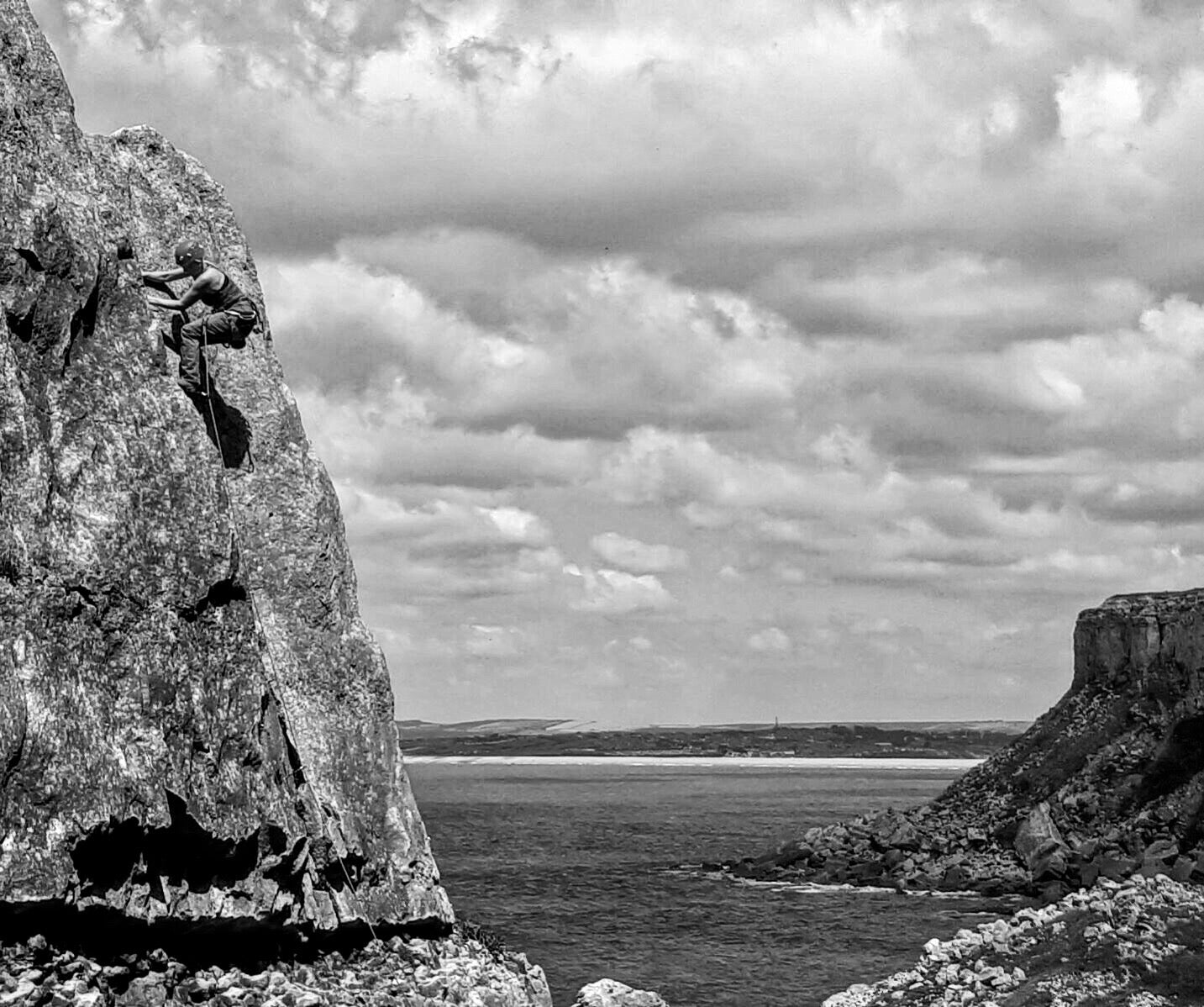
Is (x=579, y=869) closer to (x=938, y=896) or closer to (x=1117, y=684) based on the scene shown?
(x=938, y=896)

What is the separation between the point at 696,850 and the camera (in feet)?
290

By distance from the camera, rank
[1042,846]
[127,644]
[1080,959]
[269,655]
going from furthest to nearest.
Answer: [1042,846] → [1080,959] → [269,655] → [127,644]

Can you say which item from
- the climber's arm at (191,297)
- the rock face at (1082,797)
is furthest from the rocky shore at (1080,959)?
the rock face at (1082,797)

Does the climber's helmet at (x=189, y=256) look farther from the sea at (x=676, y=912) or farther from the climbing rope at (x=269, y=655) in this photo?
the sea at (x=676, y=912)

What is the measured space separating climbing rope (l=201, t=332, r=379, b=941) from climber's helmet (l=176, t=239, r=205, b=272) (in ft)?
2.40

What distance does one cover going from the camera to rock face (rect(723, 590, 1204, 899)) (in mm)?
63938

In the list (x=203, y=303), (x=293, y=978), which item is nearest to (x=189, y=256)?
(x=203, y=303)

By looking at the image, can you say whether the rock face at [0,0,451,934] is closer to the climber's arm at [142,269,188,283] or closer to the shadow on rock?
the shadow on rock

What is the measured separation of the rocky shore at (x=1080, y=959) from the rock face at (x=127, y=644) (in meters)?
13.4

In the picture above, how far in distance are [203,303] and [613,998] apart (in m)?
13.9

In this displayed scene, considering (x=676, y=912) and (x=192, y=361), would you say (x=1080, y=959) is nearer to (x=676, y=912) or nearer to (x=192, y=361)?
(x=192, y=361)

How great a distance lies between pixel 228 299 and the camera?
21891 mm

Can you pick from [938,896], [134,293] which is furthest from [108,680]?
[938,896]

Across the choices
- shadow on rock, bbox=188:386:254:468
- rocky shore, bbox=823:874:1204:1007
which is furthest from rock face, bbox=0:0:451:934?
rocky shore, bbox=823:874:1204:1007
